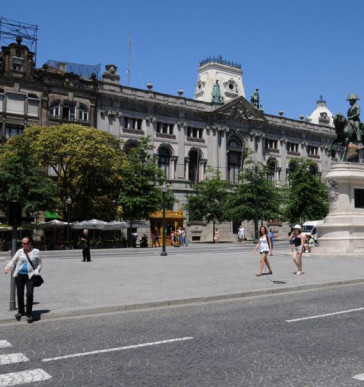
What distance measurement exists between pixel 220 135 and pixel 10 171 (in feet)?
104

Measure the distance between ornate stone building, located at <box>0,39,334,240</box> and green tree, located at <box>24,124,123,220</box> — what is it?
4.96 metres

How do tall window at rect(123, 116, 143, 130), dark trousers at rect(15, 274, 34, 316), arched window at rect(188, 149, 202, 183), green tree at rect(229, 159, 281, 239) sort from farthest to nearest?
arched window at rect(188, 149, 202, 183) → tall window at rect(123, 116, 143, 130) → green tree at rect(229, 159, 281, 239) → dark trousers at rect(15, 274, 34, 316)

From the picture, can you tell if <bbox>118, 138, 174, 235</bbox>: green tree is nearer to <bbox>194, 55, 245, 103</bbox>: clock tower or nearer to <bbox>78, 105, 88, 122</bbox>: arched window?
<bbox>78, 105, 88, 122</bbox>: arched window

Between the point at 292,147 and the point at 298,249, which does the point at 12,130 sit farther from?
the point at 292,147

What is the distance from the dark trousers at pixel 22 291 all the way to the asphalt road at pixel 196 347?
420 millimetres

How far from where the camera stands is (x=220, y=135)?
62625mm

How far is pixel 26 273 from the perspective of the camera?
9578 millimetres

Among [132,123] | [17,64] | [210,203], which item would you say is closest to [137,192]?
[210,203]

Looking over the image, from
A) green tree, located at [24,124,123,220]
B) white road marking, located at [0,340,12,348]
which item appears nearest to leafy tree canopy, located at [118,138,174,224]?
green tree, located at [24,124,123,220]

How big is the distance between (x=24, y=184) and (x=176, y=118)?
2565cm

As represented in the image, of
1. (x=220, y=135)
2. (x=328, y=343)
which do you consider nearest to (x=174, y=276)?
(x=328, y=343)

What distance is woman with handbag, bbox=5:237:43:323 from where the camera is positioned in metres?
9.38

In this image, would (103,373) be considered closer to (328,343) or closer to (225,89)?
(328,343)

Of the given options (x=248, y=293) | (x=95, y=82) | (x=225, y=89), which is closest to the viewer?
(x=248, y=293)
